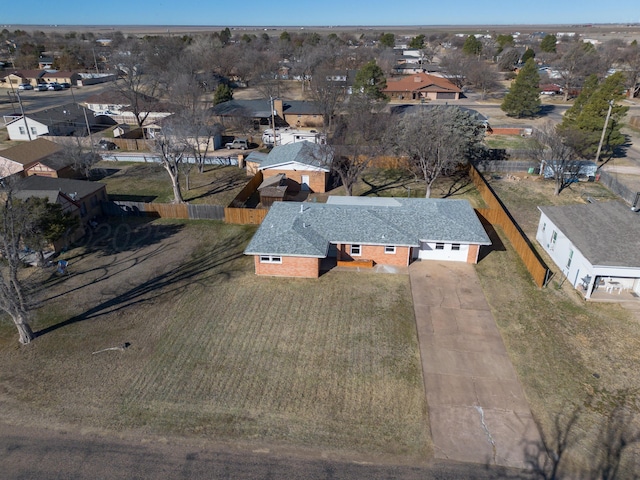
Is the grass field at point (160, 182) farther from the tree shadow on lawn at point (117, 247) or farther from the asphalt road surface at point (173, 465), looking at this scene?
the asphalt road surface at point (173, 465)

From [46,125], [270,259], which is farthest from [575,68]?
[46,125]

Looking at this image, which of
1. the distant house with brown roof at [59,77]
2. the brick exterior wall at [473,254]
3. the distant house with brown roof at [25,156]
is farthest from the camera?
the distant house with brown roof at [59,77]

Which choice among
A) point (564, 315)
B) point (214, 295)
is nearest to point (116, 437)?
point (214, 295)

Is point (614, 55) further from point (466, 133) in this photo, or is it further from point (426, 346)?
point (426, 346)

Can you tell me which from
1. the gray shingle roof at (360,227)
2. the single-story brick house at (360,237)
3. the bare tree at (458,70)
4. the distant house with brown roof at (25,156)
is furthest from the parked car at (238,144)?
the bare tree at (458,70)

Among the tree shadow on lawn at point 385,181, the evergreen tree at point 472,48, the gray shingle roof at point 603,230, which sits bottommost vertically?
the tree shadow on lawn at point 385,181

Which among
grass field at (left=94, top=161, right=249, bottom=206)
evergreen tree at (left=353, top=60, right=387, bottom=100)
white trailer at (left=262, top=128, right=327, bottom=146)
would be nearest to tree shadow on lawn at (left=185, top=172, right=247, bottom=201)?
grass field at (left=94, top=161, right=249, bottom=206)

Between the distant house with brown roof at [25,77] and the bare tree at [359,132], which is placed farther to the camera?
the distant house with brown roof at [25,77]
